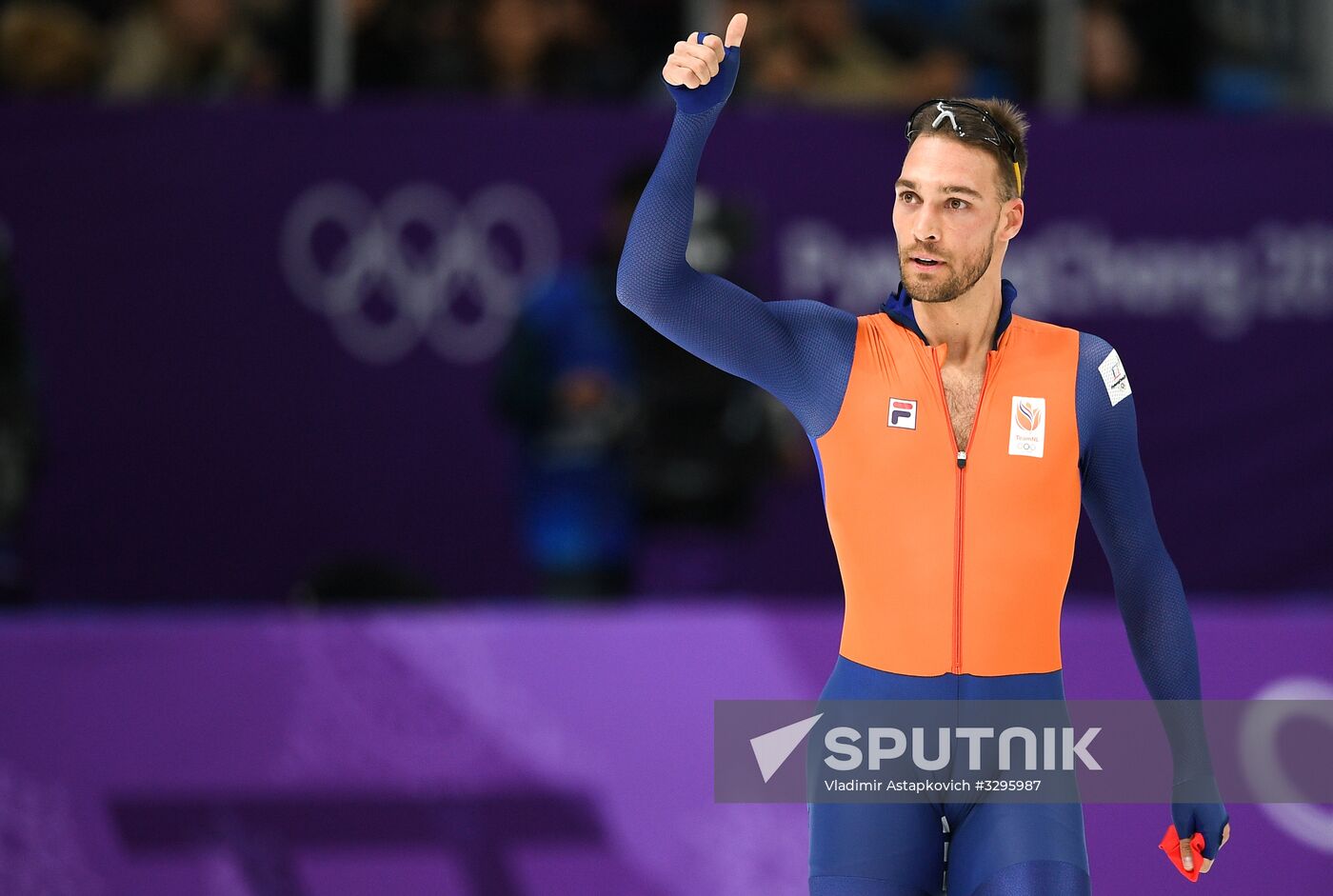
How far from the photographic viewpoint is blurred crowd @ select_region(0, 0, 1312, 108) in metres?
8.32

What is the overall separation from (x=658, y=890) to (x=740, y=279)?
2.37 metres

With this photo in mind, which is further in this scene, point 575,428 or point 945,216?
point 575,428

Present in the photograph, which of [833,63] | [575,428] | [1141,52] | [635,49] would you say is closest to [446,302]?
[635,49]

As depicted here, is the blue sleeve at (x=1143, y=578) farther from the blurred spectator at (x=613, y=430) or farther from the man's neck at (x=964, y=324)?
the blurred spectator at (x=613, y=430)

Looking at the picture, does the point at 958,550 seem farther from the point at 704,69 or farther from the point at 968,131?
the point at 704,69

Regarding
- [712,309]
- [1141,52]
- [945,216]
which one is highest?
[1141,52]

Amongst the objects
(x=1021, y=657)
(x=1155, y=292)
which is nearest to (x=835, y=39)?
(x=1155, y=292)

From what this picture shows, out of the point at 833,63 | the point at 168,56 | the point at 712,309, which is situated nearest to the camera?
the point at 712,309

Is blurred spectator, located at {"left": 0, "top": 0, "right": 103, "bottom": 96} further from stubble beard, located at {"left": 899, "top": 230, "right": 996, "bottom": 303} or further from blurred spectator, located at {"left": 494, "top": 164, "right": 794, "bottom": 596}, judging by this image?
stubble beard, located at {"left": 899, "top": 230, "right": 996, "bottom": 303}

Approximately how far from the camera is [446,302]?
848 centimetres

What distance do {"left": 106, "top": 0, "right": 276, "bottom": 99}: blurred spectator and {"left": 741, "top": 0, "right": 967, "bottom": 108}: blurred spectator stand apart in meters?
2.41

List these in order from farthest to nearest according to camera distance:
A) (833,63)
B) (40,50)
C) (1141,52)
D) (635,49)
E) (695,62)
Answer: (1141,52), (833,63), (635,49), (40,50), (695,62)

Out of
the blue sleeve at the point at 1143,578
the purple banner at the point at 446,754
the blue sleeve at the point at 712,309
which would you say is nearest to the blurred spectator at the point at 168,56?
the purple banner at the point at 446,754

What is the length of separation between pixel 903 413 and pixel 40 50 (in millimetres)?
5947
